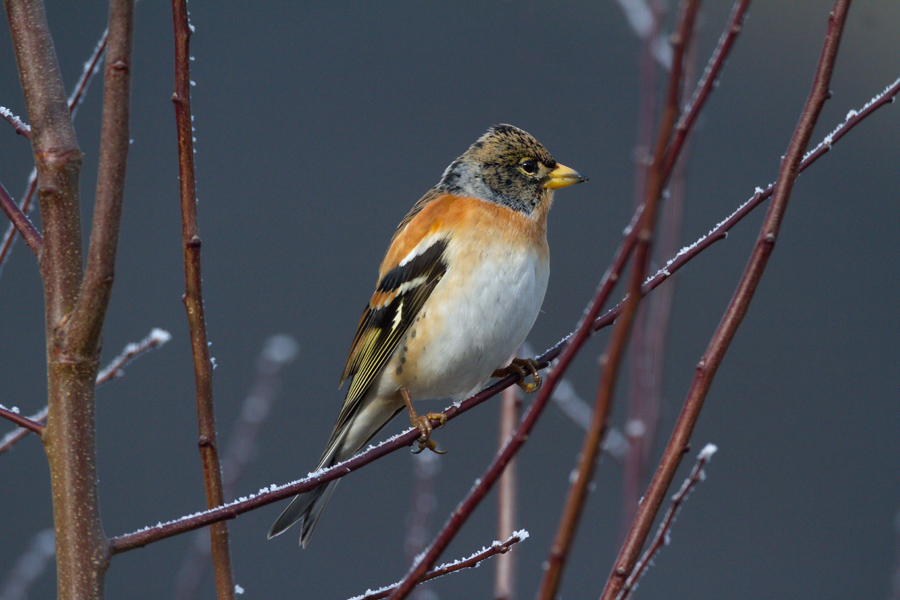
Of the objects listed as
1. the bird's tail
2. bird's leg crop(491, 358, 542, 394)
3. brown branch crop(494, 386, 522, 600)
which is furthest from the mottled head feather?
brown branch crop(494, 386, 522, 600)

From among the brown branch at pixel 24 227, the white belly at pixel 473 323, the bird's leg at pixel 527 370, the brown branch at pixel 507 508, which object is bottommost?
the brown branch at pixel 507 508

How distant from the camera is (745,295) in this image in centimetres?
123

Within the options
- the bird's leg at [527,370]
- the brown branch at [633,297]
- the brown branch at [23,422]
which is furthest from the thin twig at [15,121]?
the bird's leg at [527,370]

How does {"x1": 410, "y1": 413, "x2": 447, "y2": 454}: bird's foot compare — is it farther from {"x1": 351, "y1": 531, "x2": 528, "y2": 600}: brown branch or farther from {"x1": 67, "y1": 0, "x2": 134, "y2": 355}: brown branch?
{"x1": 67, "y1": 0, "x2": 134, "y2": 355}: brown branch

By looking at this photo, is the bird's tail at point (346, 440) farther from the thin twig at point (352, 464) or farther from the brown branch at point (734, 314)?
the brown branch at point (734, 314)

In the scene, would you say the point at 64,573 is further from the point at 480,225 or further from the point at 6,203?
the point at 480,225

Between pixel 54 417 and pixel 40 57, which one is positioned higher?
pixel 40 57

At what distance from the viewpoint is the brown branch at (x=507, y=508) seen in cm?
177

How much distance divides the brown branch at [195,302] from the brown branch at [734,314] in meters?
0.64

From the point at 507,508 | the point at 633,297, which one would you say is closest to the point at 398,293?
the point at 507,508

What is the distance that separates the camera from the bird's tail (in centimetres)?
243

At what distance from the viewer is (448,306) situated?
2582mm

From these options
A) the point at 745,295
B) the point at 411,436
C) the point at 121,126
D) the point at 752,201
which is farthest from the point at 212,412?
the point at 752,201

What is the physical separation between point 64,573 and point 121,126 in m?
0.66
